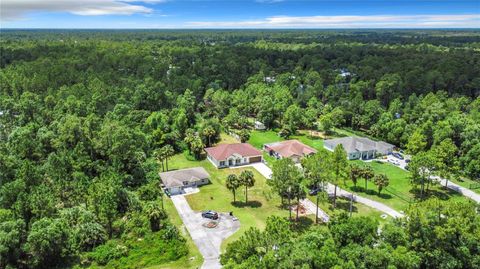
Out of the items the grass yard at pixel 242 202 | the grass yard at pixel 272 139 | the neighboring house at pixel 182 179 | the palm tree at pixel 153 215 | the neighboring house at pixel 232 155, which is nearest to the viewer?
the palm tree at pixel 153 215

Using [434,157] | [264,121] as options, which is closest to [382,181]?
[434,157]

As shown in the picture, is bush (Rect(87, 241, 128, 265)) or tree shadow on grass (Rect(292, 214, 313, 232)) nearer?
bush (Rect(87, 241, 128, 265))

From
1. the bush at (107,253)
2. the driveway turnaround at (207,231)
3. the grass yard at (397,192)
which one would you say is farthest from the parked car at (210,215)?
the grass yard at (397,192)

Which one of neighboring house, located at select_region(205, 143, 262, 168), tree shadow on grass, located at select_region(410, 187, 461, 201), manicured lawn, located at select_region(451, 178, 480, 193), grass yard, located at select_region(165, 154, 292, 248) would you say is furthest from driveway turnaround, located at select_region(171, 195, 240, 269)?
manicured lawn, located at select_region(451, 178, 480, 193)

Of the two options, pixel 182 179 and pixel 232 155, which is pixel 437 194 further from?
pixel 182 179

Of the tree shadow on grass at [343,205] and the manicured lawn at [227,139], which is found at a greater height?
the manicured lawn at [227,139]

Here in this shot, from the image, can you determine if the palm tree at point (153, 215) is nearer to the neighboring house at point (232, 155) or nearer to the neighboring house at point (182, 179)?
the neighboring house at point (182, 179)

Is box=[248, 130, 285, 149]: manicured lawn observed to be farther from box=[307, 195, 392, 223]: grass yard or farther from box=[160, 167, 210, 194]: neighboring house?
box=[307, 195, 392, 223]: grass yard
